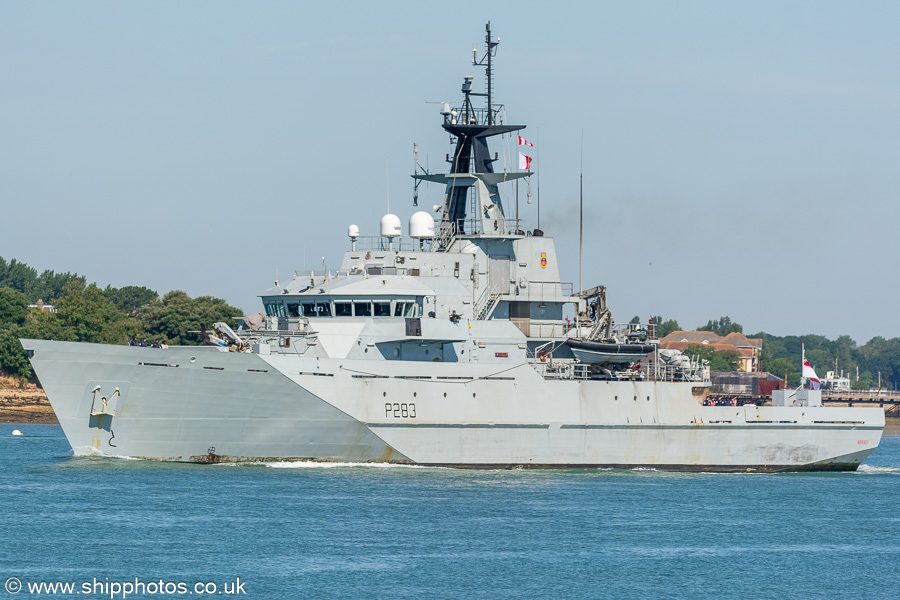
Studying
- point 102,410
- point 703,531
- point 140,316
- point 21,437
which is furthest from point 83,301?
point 703,531

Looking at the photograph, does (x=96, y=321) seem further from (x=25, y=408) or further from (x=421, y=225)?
(x=421, y=225)

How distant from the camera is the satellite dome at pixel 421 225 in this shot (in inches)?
1465

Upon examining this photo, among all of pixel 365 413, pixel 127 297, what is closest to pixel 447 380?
pixel 365 413

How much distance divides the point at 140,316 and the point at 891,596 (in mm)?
59136

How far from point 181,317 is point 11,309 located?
1221 cm

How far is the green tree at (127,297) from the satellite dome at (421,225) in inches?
2350

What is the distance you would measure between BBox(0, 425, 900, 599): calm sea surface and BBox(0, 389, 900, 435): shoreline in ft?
108

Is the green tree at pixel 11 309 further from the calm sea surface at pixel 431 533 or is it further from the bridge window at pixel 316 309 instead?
the bridge window at pixel 316 309

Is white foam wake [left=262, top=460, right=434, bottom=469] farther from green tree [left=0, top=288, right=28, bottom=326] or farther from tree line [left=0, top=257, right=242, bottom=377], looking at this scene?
green tree [left=0, top=288, right=28, bottom=326]

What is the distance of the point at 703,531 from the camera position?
1104 inches

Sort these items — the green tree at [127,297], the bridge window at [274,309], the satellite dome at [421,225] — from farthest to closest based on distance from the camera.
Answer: the green tree at [127,297] → the satellite dome at [421,225] → the bridge window at [274,309]

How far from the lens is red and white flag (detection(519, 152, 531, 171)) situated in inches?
1510

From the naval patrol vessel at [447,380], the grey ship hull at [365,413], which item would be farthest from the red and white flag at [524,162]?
the grey ship hull at [365,413]

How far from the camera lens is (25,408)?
69188 millimetres
